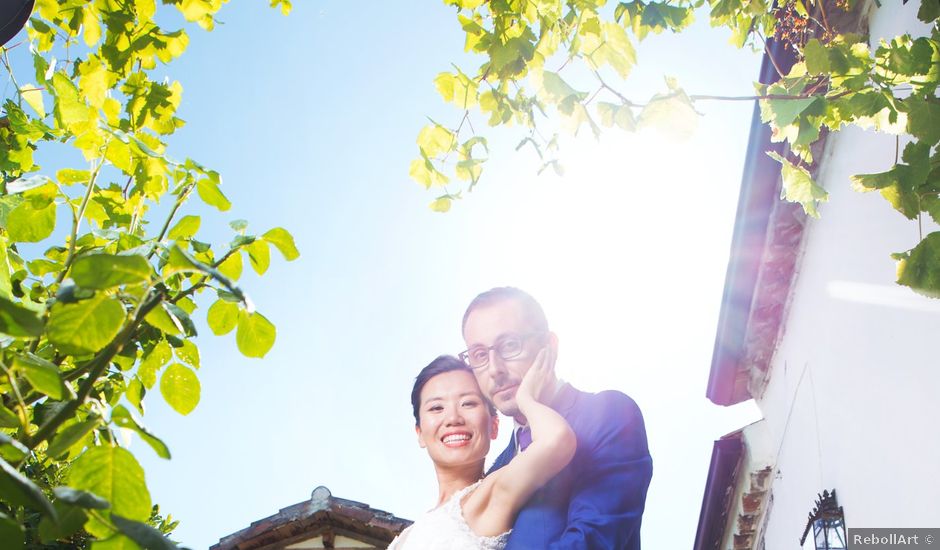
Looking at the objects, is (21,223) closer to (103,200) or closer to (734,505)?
(103,200)

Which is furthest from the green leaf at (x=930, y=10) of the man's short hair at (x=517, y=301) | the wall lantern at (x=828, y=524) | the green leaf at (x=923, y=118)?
the wall lantern at (x=828, y=524)

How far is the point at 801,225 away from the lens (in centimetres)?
774

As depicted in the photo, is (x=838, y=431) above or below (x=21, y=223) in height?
above

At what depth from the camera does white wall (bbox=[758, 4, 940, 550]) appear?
215 inches

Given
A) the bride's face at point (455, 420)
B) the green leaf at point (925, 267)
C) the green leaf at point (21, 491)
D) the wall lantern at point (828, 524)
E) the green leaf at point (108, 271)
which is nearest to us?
the green leaf at point (21, 491)

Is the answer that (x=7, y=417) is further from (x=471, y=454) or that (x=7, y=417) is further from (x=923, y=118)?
(x=923, y=118)

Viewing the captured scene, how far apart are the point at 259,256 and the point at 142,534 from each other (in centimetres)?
104

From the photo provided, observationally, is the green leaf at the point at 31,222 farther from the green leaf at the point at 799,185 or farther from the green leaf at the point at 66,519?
the green leaf at the point at 799,185

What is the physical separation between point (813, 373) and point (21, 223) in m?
7.21

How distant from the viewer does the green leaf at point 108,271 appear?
1248 mm

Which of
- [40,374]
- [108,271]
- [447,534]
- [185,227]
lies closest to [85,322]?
[40,374]

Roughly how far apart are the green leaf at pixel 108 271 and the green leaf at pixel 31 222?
1.26 meters

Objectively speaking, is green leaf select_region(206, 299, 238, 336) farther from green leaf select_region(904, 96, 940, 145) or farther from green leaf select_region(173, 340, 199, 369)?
green leaf select_region(904, 96, 940, 145)

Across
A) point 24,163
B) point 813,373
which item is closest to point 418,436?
point 24,163
